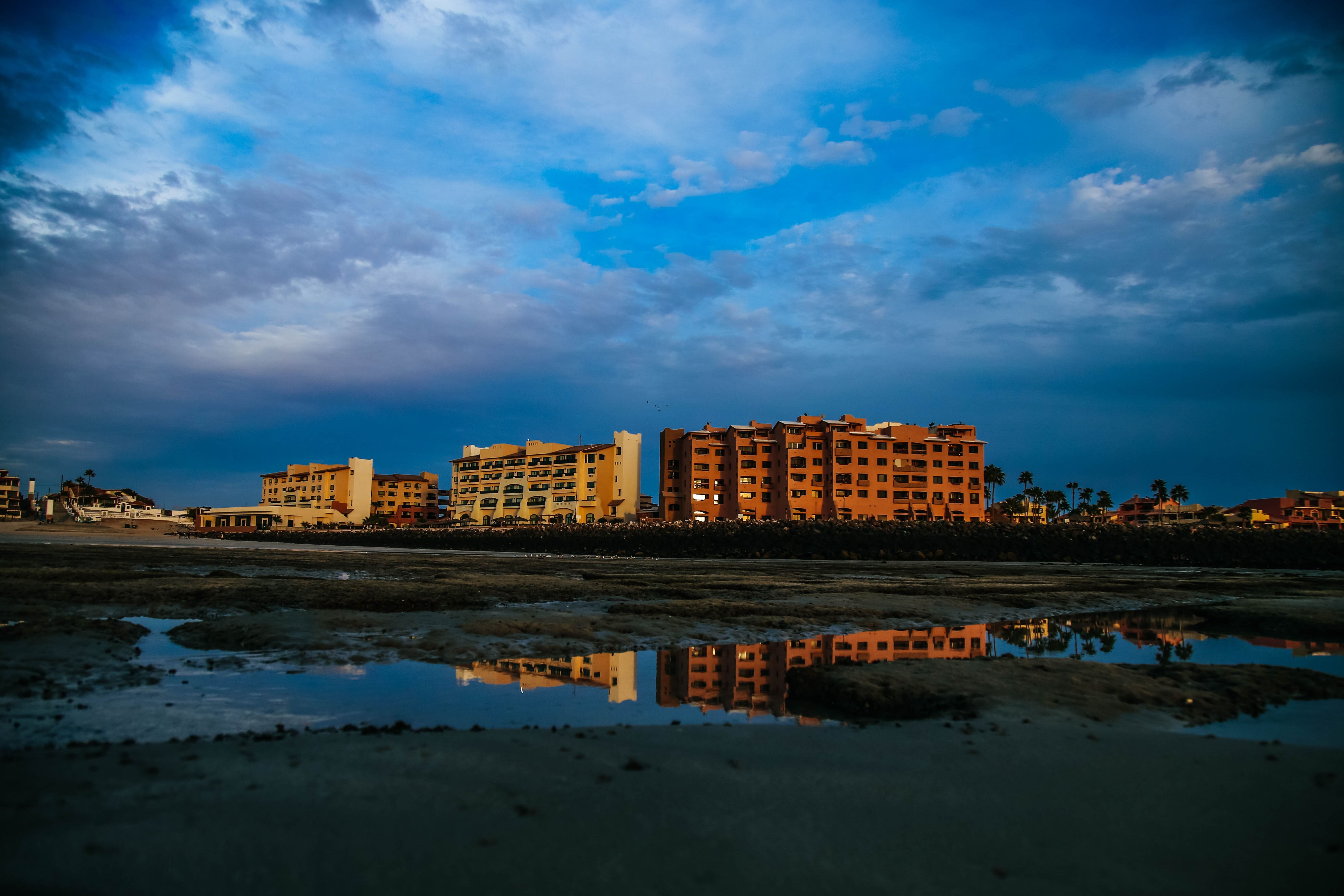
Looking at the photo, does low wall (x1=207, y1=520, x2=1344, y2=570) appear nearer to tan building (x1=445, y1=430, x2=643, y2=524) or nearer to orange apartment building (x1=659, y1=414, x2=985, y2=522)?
orange apartment building (x1=659, y1=414, x2=985, y2=522)

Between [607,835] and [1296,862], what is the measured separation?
3409mm

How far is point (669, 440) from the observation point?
115m

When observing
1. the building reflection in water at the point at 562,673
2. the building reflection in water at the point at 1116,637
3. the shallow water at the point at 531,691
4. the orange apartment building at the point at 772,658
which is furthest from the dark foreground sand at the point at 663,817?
the building reflection in water at the point at 1116,637

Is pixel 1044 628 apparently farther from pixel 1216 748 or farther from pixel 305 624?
pixel 305 624

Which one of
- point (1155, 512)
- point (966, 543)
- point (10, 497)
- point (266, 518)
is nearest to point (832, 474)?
point (966, 543)

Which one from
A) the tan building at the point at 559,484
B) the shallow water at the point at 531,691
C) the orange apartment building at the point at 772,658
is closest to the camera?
the shallow water at the point at 531,691

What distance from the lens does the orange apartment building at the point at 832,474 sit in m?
102

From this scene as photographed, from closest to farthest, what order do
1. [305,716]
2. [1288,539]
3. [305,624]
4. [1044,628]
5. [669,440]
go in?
[305,716] → [305,624] → [1044,628] → [1288,539] → [669,440]

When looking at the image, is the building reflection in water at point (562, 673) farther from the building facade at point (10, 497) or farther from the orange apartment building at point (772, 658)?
the building facade at point (10, 497)

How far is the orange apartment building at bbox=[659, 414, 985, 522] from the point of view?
10188 cm

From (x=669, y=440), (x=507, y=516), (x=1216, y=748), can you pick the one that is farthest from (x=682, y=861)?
(x=507, y=516)

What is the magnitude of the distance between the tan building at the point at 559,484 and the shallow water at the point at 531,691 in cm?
10245

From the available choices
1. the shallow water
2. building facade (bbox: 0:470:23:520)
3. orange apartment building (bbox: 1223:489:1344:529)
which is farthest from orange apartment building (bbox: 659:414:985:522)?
building facade (bbox: 0:470:23:520)

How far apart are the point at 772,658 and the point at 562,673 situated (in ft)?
11.7
